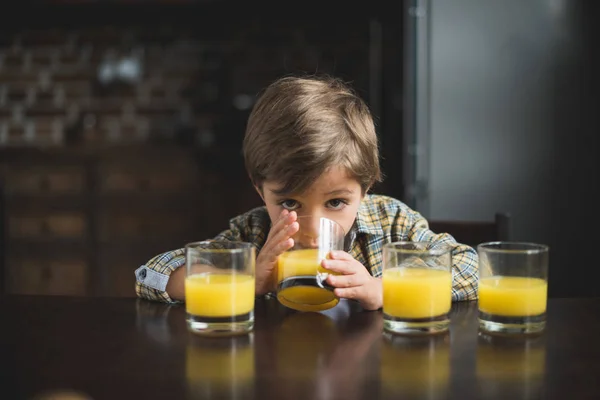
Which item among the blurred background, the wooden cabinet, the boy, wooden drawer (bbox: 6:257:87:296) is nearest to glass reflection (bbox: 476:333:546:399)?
the boy

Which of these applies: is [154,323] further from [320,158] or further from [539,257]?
[539,257]

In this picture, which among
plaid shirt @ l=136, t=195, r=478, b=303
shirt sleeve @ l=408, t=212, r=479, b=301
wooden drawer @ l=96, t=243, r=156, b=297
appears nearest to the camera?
shirt sleeve @ l=408, t=212, r=479, b=301

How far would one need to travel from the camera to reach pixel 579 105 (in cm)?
270

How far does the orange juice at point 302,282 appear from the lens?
95cm

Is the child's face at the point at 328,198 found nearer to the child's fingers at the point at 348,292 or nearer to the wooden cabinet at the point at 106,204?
the child's fingers at the point at 348,292

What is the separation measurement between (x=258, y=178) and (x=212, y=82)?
322 centimetres

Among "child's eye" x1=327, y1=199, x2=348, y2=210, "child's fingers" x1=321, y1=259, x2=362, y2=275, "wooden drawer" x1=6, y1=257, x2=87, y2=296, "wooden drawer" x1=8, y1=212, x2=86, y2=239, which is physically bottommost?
"wooden drawer" x1=6, y1=257, x2=87, y2=296

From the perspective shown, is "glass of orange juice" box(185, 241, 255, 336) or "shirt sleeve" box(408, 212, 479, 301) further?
"shirt sleeve" box(408, 212, 479, 301)

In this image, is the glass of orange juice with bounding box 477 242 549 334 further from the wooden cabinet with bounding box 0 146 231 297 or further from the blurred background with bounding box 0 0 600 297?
the wooden cabinet with bounding box 0 146 231 297

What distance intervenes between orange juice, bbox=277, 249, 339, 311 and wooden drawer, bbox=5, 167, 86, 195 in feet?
11.4

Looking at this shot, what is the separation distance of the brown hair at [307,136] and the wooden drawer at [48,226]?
10.4 ft

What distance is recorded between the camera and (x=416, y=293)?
870 millimetres

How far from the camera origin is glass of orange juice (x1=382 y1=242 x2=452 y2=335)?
→ 87 centimetres

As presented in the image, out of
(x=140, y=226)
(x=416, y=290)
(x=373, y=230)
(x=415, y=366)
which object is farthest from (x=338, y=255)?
(x=140, y=226)
